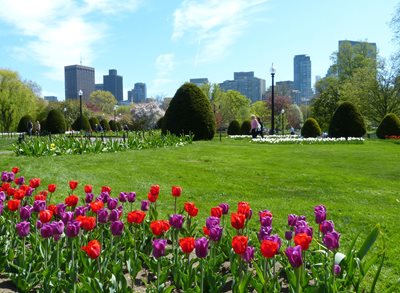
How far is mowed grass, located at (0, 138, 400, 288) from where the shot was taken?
5.96m

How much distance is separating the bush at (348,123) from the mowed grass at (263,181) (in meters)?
13.7

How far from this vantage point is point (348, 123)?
27.0m

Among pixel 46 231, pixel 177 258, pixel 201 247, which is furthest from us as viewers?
pixel 177 258

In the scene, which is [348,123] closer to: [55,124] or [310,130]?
[310,130]

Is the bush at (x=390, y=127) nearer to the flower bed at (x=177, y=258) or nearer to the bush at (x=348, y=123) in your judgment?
the bush at (x=348, y=123)

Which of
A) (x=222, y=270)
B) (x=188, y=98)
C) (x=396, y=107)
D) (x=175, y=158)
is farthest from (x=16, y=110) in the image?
(x=222, y=270)

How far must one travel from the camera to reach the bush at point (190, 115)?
69.9 feet

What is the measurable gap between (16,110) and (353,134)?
137 feet

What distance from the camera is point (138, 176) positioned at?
30.6 ft

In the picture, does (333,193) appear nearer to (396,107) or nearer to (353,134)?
(353,134)

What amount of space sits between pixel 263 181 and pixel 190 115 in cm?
1253

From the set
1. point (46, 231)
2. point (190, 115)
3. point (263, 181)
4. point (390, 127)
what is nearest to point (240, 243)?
point (46, 231)

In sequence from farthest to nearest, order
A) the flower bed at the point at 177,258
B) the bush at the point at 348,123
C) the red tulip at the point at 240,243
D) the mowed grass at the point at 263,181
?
the bush at the point at 348,123 → the mowed grass at the point at 263,181 → the flower bed at the point at 177,258 → the red tulip at the point at 240,243

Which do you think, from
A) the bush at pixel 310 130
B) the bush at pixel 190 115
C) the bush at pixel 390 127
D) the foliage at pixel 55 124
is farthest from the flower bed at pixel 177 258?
the foliage at pixel 55 124
